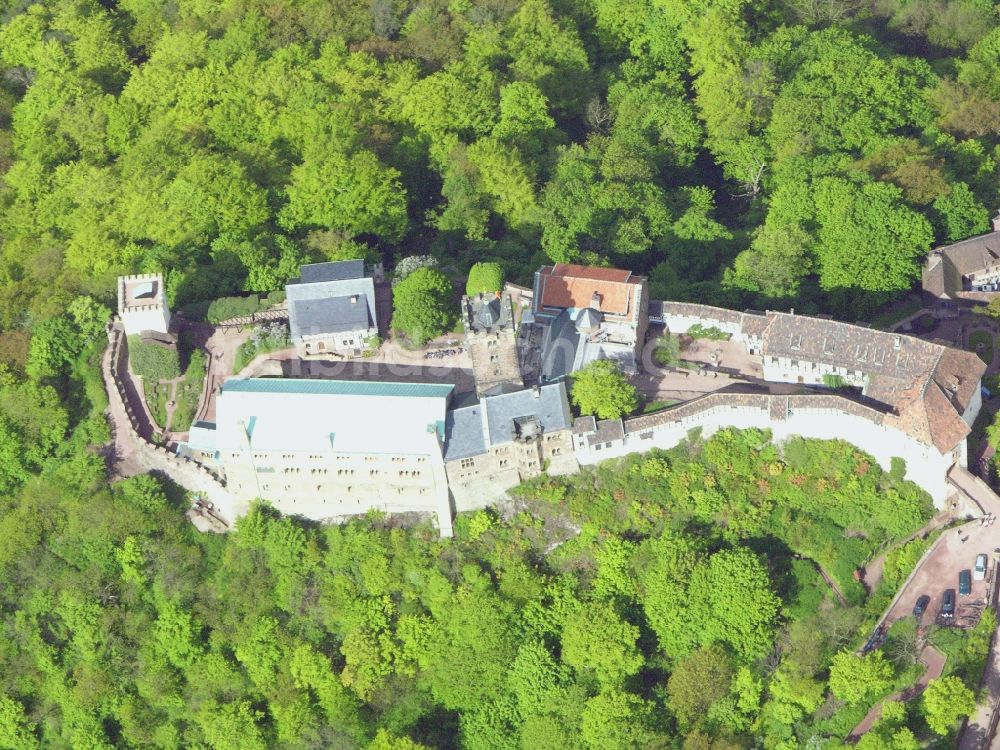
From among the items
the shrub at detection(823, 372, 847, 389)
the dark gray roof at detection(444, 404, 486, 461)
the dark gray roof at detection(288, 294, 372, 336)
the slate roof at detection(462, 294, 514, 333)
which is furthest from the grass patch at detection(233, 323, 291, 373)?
the shrub at detection(823, 372, 847, 389)

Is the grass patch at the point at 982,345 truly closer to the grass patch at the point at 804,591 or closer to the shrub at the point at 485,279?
the grass patch at the point at 804,591

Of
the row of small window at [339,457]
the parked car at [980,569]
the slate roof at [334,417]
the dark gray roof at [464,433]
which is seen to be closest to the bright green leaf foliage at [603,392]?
the dark gray roof at [464,433]

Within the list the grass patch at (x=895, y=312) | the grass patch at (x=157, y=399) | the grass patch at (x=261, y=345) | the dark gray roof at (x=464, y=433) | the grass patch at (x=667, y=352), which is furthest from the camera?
the grass patch at (x=261, y=345)

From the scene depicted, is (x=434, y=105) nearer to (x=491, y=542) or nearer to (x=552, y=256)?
(x=552, y=256)

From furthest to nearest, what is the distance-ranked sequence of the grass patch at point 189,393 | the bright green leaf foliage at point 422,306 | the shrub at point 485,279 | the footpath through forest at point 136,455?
1. the grass patch at point 189,393
2. the shrub at point 485,279
3. the bright green leaf foliage at point 422,306
4. the footpath through forest at point 136,455

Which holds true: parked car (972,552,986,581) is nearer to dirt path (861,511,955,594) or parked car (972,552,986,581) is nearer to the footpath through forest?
dirt path (861,511,955,594)

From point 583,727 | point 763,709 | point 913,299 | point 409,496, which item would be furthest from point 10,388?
point 913,299

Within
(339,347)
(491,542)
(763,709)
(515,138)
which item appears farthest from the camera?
(515,138)
